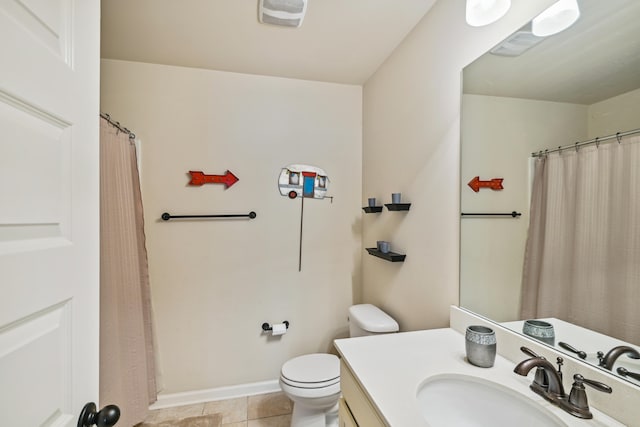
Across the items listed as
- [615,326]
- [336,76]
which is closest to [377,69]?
[336,76]

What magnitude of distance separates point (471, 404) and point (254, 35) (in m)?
2.08

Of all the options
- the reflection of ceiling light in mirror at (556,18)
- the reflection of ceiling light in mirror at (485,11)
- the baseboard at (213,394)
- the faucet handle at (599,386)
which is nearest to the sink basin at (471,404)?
the faucet handle at (599,386)

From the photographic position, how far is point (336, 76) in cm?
219

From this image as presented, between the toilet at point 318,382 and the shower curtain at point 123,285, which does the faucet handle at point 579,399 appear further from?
the shower curtain at point 123,285

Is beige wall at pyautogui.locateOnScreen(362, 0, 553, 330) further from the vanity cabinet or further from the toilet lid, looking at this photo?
the vanity cabinet

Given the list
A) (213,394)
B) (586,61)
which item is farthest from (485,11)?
(213,394)

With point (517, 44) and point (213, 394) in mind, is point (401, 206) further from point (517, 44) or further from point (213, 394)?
point (213, 394)

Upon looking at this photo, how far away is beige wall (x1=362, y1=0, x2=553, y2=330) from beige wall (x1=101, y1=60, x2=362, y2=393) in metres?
0.39

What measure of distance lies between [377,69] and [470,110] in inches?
42.0

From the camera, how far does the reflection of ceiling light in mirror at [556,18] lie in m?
0.87

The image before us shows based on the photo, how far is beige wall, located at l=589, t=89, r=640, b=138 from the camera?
728mm

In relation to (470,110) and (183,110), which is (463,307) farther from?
(183,110)

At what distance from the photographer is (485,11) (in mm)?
1126

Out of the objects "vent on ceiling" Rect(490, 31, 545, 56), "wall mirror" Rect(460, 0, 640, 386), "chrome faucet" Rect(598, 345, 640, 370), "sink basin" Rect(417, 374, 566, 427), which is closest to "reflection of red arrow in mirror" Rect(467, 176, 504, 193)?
"wall mirror" Rect(460, 0, 640, 386)
